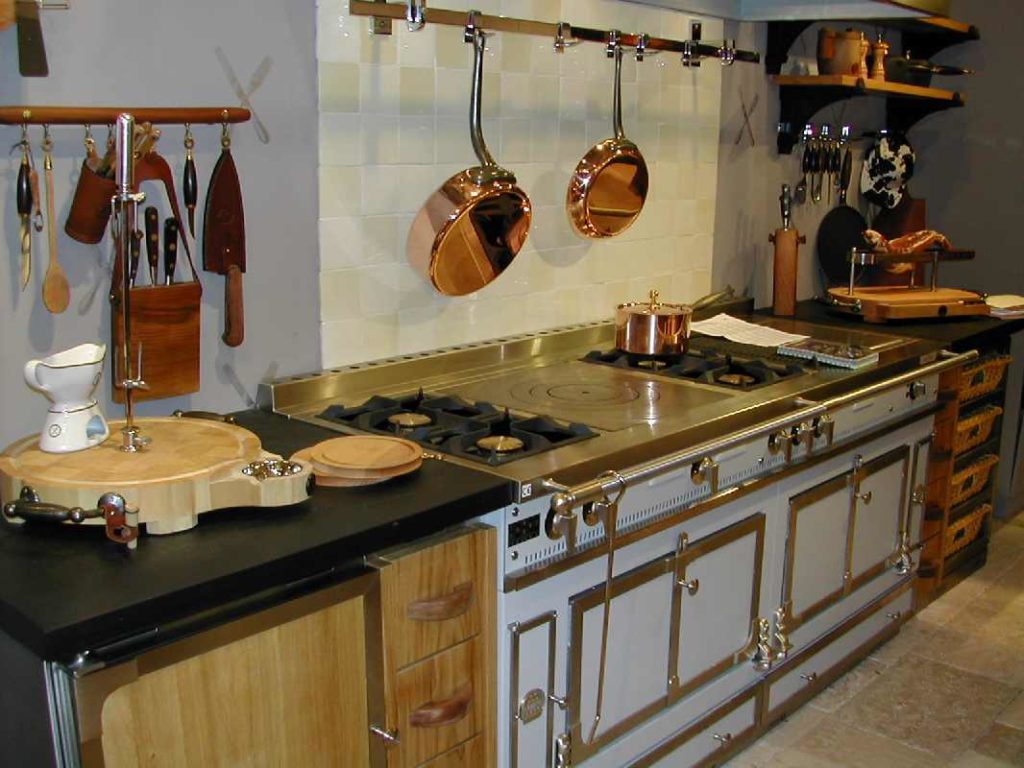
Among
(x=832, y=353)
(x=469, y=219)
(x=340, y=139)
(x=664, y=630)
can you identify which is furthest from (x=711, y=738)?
(x=340, y=139)

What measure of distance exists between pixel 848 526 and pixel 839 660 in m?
0.38

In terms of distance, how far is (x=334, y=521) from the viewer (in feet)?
4.78

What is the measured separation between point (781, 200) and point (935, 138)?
1174 millimetres

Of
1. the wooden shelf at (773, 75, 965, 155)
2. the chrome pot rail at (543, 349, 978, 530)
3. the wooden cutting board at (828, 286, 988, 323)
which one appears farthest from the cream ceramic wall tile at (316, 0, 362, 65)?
the wooden cutting board at (828, 286, 988, 323)

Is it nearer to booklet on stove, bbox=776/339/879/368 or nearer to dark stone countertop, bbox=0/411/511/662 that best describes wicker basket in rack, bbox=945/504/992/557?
booklet on stove, bbox=776/339/879/368

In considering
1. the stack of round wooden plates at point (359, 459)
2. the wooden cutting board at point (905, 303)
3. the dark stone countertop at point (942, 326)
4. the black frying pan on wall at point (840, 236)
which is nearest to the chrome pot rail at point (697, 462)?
the stack of round wooden plates at point (359, 459)

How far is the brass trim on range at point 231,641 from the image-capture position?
1.17 metres

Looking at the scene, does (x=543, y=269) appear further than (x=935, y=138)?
No

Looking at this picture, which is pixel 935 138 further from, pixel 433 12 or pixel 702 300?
pixel 433 12

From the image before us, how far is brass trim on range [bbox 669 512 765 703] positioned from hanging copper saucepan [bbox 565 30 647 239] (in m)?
0.80

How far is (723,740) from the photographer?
2.27 meters

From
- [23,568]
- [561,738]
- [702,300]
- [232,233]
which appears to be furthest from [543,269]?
[23,568]

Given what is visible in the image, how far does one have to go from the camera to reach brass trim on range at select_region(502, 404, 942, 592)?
5.53ft

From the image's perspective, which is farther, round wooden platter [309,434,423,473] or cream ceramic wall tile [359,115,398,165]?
cream ceramic wall tile [359,115,398,165]
